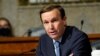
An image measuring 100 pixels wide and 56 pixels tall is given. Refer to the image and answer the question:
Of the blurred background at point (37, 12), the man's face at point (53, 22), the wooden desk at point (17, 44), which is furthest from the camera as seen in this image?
the blurred background at point (37, 12)

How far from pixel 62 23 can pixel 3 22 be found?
3.69m

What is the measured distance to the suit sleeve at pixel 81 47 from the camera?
95.6 inches

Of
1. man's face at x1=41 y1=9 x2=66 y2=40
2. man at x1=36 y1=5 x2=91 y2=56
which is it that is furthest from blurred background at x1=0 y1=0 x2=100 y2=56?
man's face at x1=41 y1=9 x2=66 y2=40

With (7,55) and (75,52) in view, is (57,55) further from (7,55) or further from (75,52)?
(7,55)

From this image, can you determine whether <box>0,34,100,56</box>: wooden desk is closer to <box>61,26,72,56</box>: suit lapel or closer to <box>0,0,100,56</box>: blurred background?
<box>61,26,72,56</box>: suit lapel

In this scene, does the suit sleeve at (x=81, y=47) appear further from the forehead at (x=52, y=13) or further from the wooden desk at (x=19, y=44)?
the wooden desk at (x=19, y=44)

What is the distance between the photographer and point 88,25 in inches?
305

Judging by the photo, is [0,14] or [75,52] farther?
[0,14]

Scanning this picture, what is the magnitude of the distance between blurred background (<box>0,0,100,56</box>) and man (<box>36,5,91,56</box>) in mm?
5182

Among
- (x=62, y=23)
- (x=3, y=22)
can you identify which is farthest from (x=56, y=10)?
(x=3, y=22)

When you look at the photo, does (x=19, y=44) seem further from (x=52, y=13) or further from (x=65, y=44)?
(x=52, y=13)

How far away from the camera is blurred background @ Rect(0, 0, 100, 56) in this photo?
7.86 metres

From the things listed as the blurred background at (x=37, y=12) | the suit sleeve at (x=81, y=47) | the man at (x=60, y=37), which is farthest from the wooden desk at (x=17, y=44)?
the blurred background at (x=37, y=12)

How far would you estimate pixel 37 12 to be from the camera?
805 centimetres
